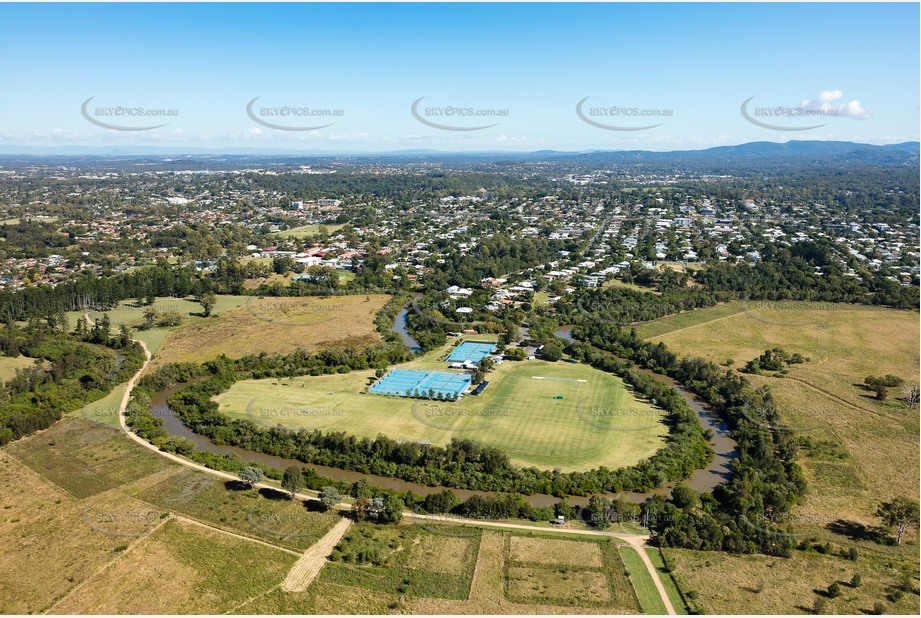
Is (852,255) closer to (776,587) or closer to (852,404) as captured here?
(852,404)

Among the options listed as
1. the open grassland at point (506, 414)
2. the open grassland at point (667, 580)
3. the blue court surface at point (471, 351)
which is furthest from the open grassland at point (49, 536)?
the blue court surface at point (471, 351)

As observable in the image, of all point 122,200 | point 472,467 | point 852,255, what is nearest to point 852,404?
point 472,467

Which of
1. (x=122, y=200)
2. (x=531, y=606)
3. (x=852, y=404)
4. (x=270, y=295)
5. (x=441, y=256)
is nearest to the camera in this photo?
(x=531, y=606)

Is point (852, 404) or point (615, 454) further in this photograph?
point (852, 404)

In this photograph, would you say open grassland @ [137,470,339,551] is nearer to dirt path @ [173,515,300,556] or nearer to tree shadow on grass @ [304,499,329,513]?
tree shadow on grass @ [304,499,329,513]

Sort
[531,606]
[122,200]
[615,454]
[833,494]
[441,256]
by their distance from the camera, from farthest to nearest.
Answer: [122,200] < [441,256] < [615,454] < [833,494] < [531,606]

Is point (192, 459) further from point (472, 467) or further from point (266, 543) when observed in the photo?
point (472, 467)

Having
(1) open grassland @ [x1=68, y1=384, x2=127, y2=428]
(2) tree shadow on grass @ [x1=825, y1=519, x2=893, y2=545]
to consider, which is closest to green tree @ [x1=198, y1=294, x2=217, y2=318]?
(1) open grassland @ [x1=68, y1=384, x2=127, y2=428]
